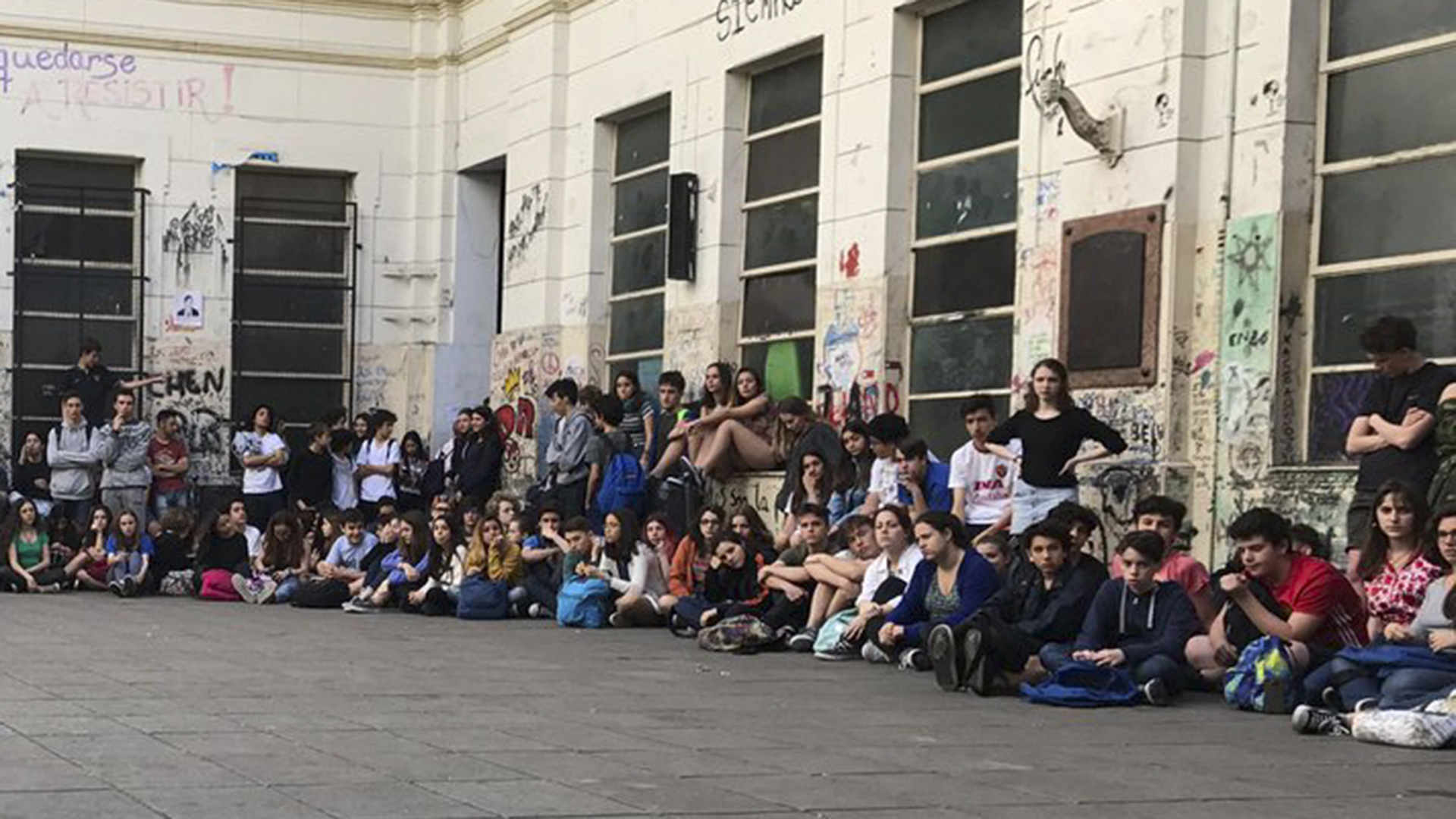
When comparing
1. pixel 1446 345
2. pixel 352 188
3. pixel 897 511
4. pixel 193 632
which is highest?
pixel 352 188

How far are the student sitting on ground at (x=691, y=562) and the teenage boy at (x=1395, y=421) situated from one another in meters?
5.56

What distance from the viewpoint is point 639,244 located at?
22.8m

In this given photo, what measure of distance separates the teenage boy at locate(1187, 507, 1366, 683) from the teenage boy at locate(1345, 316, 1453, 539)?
0.42 meters

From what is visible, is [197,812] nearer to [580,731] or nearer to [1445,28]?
[580,731]

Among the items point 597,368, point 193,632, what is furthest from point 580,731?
point 597,368

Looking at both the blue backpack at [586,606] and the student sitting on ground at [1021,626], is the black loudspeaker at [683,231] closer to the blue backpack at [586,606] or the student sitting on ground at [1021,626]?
the blue backpack at [586,606]

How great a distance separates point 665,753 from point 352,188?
18.0m

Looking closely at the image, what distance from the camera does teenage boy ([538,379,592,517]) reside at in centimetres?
1973

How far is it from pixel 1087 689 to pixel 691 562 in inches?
227

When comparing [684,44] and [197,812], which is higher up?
[684,44]

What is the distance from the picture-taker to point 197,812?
750cm

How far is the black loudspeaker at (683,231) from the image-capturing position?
2128 cm

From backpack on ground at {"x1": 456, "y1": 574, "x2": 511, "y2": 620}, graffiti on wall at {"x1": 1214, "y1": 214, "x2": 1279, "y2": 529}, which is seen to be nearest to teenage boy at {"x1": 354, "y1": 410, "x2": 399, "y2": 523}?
backpack on ground at {"x1": 456, "y1": 574, "x2": 511, "y2": 620}

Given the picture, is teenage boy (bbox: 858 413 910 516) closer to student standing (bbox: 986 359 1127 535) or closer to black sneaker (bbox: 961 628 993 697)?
student standing (bbox: 986 359 1127 535)
